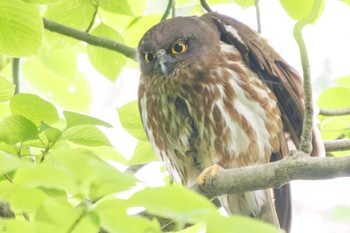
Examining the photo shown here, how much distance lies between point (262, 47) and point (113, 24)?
0.88 metres

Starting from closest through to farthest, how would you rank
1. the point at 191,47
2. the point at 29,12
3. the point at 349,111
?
the point at 29,12 < the point at 349,111 < the point at 191,47

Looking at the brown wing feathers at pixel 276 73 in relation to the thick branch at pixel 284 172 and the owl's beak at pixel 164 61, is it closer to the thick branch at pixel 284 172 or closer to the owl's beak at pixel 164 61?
the owl's beak at pixel 164 61

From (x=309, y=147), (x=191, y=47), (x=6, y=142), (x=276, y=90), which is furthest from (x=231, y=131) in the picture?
(x=6, y=142)

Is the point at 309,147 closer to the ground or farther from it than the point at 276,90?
farther from it

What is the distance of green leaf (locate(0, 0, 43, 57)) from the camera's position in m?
2.64

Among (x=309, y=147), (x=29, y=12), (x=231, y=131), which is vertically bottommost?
(x=231, y=131)

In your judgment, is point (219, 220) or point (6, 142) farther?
point (6, 142)

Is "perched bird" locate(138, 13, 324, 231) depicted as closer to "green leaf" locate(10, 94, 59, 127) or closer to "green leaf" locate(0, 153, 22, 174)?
"green leaf" locate(10, 94, 59, 127)

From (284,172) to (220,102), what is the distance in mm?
1473

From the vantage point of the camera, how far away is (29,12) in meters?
2.68

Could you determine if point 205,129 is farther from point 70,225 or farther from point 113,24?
point 70,225

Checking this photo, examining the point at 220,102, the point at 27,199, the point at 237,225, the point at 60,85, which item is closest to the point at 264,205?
the point at 220,102

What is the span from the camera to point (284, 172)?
238 centimetres

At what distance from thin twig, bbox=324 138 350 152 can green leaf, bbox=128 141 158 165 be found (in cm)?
91
